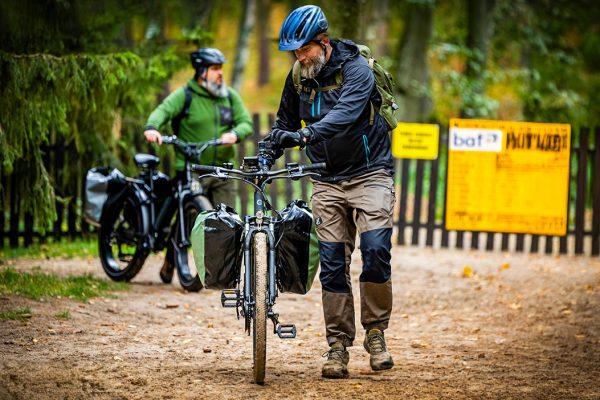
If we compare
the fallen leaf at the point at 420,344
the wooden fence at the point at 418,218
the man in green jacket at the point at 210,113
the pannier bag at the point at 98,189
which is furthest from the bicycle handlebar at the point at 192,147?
the wooden fence at the point at 418,218

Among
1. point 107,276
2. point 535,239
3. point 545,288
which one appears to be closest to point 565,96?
point 535,239

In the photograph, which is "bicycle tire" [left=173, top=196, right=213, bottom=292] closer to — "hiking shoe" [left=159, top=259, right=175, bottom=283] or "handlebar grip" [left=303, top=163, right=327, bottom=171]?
"hiking shoe" [left=159, top=259, right=175, bottom=283]

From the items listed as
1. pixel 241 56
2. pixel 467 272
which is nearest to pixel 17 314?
pixel 467 272

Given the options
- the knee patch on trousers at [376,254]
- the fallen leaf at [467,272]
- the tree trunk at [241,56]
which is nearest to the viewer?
the knee patch on trousers at [376,254]

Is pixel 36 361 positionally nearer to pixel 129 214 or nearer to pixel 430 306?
pixel 129 214

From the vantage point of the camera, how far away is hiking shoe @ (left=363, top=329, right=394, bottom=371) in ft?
20.7

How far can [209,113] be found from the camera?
9.42 meters

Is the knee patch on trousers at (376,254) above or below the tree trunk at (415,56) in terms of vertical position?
below

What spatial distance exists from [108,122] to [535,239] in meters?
5.77

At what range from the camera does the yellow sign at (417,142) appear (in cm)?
1372

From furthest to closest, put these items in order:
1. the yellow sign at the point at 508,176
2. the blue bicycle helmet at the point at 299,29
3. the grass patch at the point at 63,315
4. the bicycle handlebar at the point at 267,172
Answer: the yellow sign at the point at 508,176, the grass patch at the point at 63,315, the blue bicycle helmet at the point at 299,29, the bicycle handlebar at the point at 267,172

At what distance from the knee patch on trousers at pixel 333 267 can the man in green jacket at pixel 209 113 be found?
9.83 ft

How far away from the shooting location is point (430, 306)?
9.56 m

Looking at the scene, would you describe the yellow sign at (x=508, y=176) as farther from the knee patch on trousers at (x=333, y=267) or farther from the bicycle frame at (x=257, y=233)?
the bicycle frame at (x=257, y=233)
